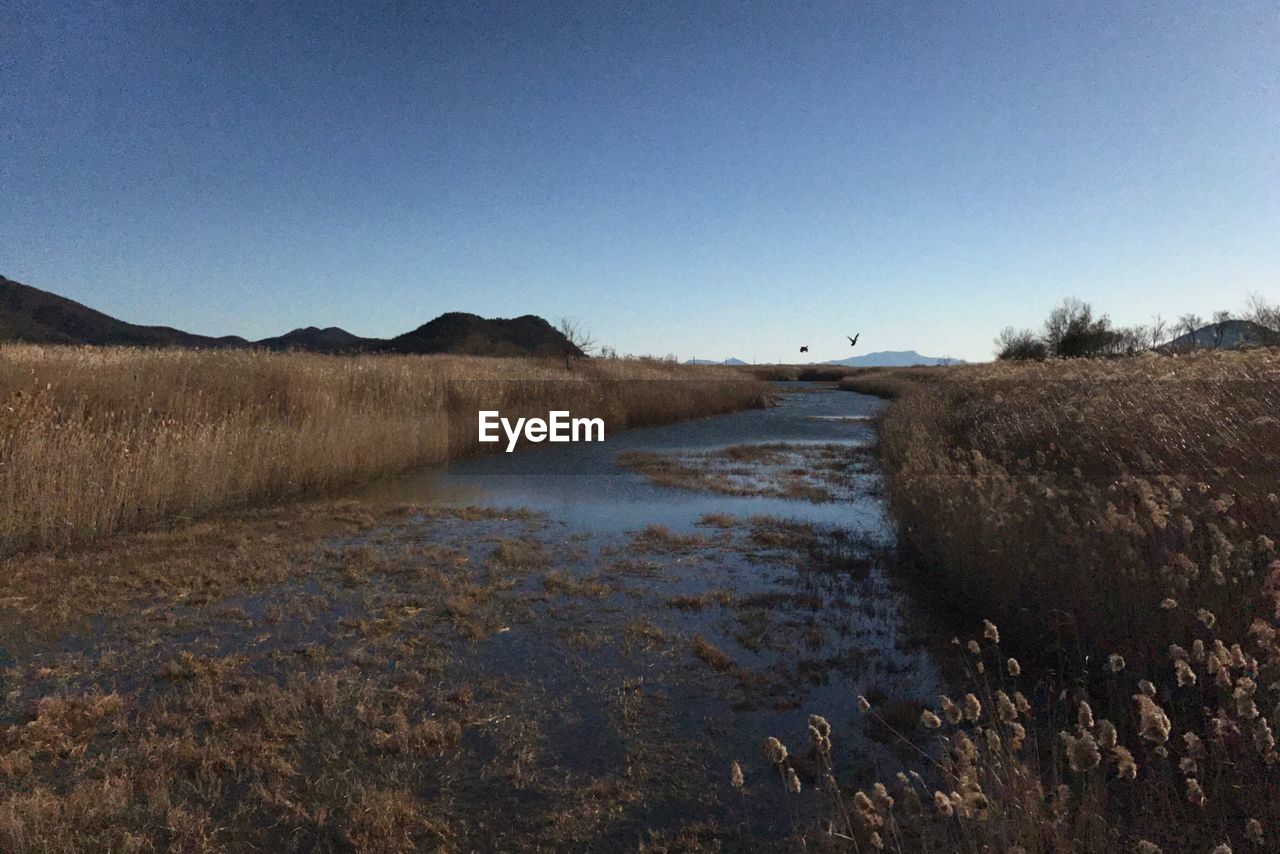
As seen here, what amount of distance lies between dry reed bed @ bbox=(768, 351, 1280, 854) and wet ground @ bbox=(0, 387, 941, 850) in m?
0.54

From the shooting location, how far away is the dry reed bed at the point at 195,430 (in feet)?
24.1

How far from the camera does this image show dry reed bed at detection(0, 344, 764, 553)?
7.33 m

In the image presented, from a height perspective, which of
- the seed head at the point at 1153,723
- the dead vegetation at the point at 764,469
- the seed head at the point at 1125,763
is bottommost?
the dead vegetation at the point at 764,469

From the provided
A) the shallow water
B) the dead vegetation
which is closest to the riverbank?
the shallow water

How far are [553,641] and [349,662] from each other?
1.40 m

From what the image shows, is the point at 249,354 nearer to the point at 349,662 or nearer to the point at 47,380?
the point at 47,380

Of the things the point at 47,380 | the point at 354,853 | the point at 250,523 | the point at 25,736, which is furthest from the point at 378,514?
the point at 354,853

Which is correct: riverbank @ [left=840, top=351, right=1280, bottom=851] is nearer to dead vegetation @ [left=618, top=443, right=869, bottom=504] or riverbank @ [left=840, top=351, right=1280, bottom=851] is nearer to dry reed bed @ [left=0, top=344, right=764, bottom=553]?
dead vegetation @ [left=618, top=443, right=869, bottom=504]

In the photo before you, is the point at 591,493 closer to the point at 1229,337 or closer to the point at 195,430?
the point at 195,430

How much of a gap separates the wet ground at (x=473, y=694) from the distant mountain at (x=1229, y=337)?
11247mm

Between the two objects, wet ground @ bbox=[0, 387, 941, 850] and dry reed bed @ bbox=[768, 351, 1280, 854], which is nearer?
dry reed bed @ bbox=[768, 351, 1280, 854]

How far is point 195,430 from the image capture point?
33.2ft
